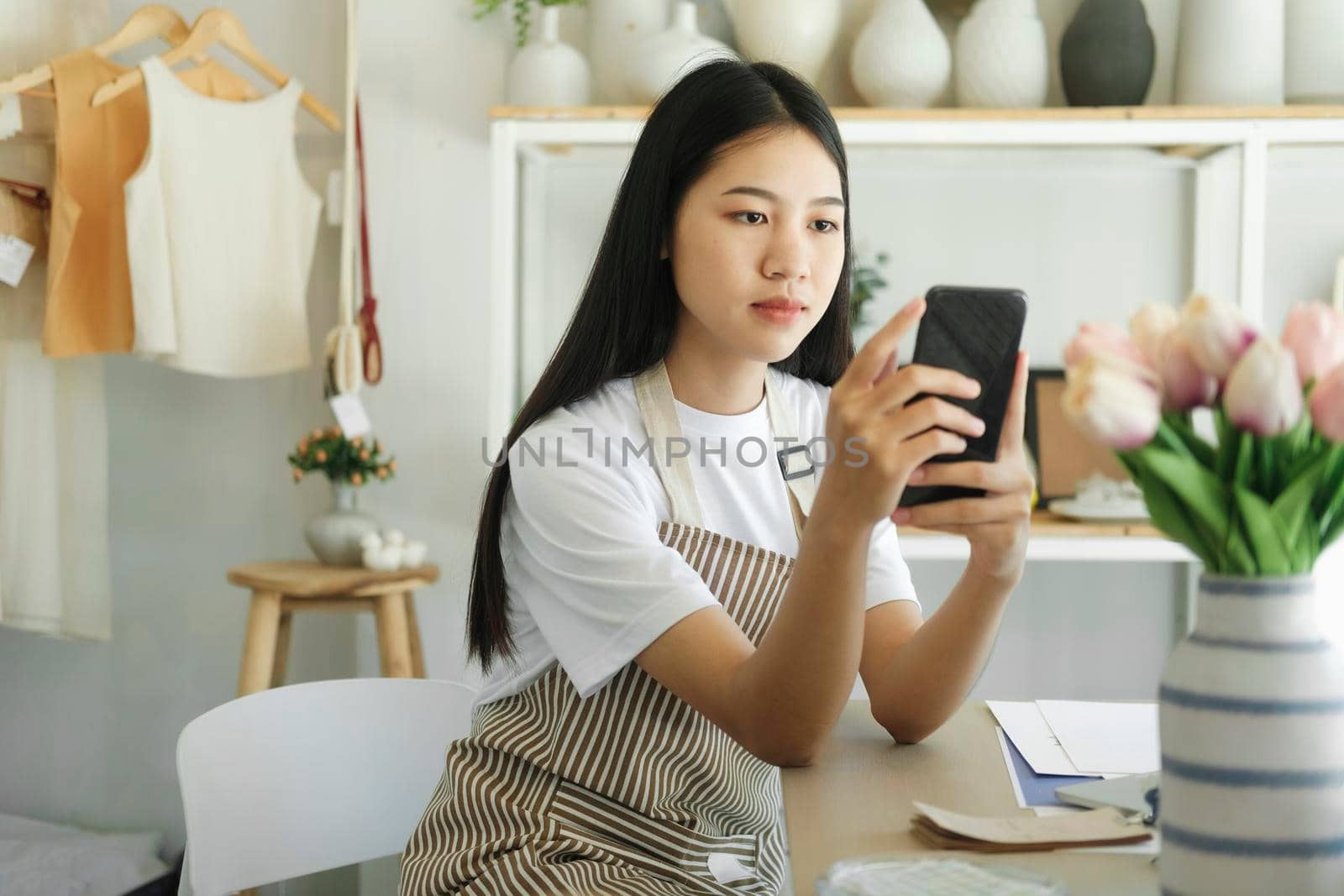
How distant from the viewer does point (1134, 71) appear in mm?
2143

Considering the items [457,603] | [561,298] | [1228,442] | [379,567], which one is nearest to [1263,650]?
[1228,442]

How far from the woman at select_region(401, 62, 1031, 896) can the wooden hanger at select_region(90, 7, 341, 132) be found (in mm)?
1348

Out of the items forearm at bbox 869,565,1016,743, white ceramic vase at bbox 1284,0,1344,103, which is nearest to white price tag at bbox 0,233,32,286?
forearm at bbox 869,565,1016,743

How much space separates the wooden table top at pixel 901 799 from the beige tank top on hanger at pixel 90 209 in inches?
63.9

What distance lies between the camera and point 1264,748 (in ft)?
1.78

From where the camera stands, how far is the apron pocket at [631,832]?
97cm

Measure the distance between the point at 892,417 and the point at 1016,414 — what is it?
14cm

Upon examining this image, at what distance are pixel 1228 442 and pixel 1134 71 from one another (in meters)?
1.81

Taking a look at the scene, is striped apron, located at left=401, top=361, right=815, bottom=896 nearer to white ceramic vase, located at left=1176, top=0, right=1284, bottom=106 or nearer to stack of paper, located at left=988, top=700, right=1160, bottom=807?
stack of paper, located at left=988, top=700, right=1160, bottom=807

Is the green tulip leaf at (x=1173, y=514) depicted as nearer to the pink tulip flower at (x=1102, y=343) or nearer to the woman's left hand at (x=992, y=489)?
the pink tulip flower at (x=1102, y=343)

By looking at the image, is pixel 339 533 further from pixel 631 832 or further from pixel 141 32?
pixel 631 832

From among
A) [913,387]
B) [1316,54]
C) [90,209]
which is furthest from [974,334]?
[90,209]

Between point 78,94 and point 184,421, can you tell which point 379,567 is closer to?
point 184,421

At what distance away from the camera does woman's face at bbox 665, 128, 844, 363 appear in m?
1.06
